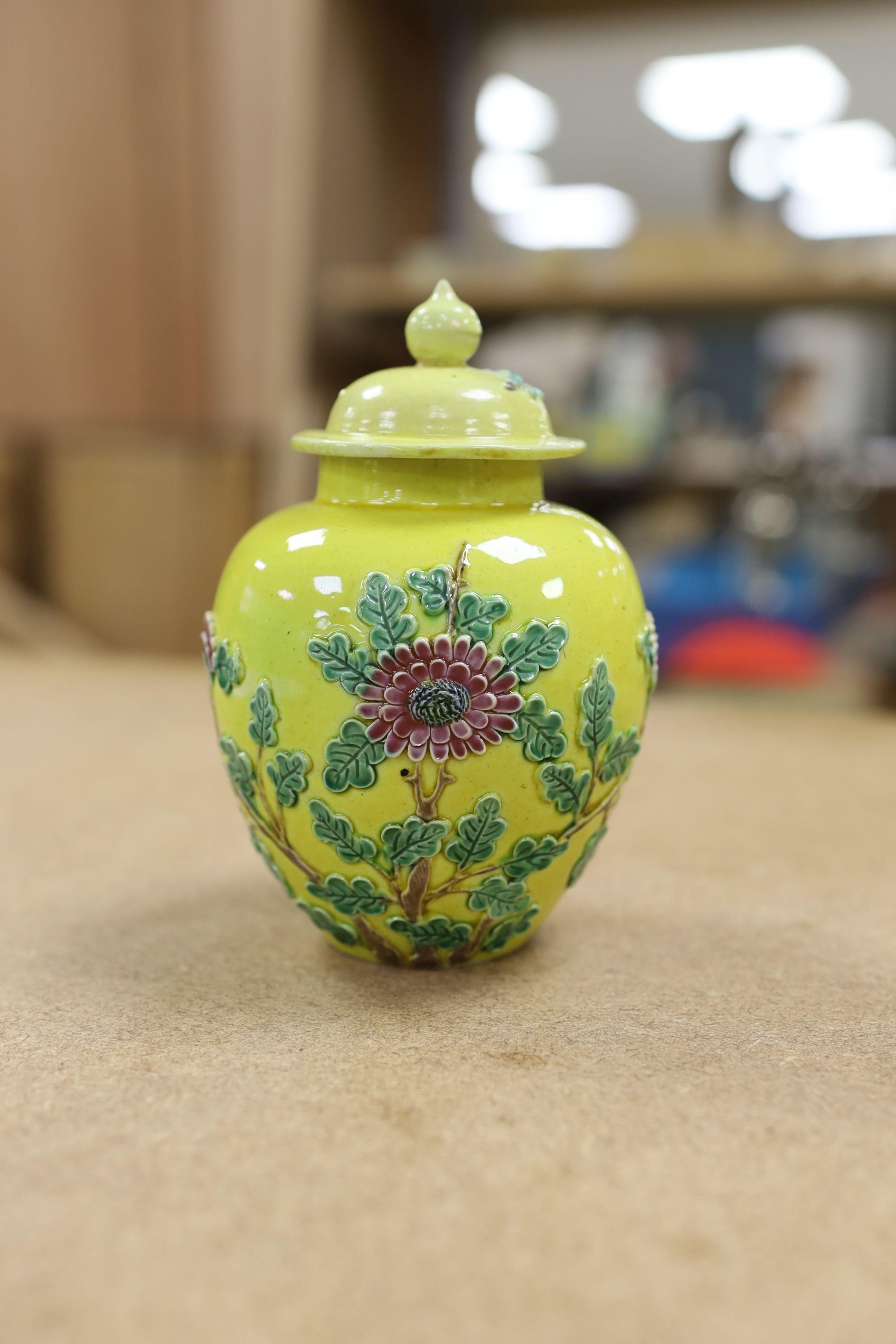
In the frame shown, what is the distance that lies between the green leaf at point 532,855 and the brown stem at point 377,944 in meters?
0.11

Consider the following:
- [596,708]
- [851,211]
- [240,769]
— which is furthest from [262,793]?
[851,211]

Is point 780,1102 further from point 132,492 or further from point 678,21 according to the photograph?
point 678,21

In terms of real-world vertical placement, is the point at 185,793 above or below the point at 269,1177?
below

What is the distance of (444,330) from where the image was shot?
84 cm

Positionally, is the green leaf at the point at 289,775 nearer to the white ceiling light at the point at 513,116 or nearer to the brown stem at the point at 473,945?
the brown stem at the point at 473,945

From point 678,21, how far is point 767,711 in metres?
1.52

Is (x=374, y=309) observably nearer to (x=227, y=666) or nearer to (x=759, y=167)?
(x=759, y=167)

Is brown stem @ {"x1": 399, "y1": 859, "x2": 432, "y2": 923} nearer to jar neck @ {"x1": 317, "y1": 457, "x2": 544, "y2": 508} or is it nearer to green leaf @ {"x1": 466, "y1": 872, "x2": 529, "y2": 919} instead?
green leaf @ {"x1": 466, "y1": 872, "x2": 529, "y2": 919}

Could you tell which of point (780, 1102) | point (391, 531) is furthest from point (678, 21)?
point (780, 1102)

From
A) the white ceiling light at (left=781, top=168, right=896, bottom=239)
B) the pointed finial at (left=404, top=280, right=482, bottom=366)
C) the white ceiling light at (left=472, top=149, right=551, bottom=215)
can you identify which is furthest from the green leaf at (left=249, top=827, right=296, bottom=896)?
the white ceiling light at (left=472, top=149, right=551, bottom=215)

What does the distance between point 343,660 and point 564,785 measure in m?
0.17

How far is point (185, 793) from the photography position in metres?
1.38

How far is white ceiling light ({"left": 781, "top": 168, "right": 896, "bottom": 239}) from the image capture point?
93.0 inches

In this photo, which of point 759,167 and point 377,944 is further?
point 759,167
